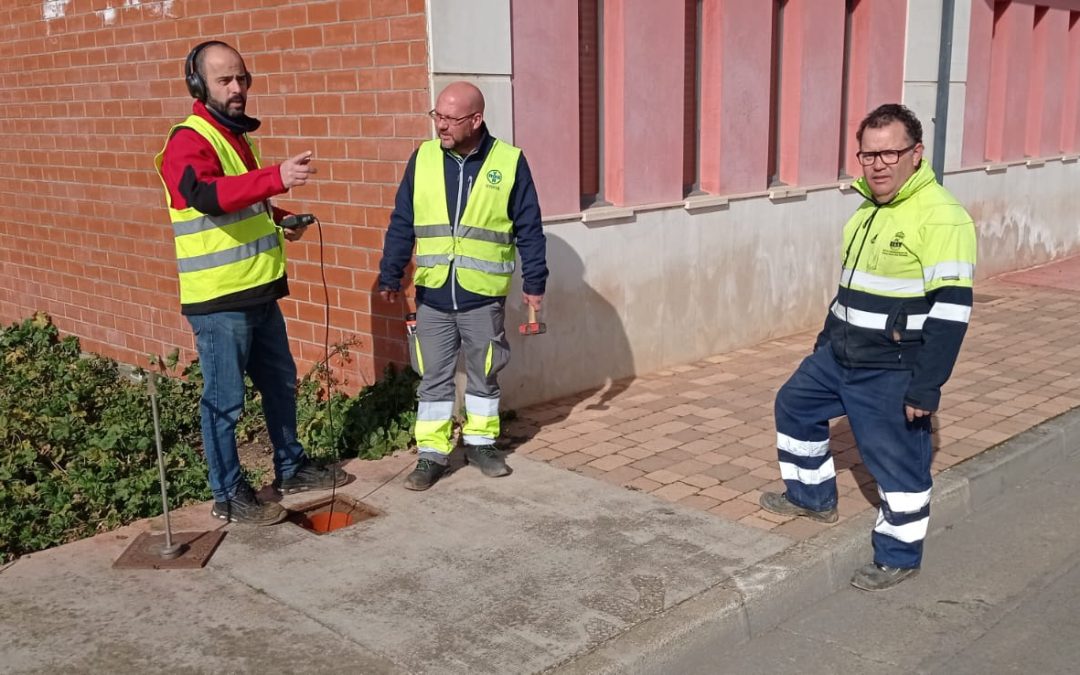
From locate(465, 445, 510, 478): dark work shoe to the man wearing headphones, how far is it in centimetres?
117

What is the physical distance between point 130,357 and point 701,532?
5813mm

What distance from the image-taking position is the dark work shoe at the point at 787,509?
16.5 feet

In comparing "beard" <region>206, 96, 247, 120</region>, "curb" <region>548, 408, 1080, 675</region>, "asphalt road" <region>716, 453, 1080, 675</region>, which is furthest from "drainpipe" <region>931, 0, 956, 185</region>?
"beard" <region>206, 96, 247, 120</region>

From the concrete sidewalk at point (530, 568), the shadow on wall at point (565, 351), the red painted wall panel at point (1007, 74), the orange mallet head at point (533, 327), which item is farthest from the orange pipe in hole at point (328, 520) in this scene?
the red painted wall panel at point (1007, 74)

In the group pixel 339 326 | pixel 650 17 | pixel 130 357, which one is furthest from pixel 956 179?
pixel 130 357

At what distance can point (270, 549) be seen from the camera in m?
4.71

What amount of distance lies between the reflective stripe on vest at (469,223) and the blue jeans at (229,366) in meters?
0.85

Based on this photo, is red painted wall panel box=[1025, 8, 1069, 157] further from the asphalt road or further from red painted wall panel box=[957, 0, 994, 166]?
the asphalt road

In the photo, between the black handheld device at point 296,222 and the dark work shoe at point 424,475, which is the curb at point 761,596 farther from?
the black handheld device at point 296,222

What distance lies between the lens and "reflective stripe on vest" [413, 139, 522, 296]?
5363 mm

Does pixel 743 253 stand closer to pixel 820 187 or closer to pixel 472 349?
pixel 820 187

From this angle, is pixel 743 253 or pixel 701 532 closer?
pixel 701 532

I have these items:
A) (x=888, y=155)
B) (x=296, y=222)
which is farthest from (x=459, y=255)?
(x=888, y=155)

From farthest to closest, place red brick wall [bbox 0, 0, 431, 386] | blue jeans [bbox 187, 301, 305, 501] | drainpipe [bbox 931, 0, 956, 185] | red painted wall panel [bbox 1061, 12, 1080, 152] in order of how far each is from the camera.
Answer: red painted wall panel [bbox 1061, 12, 1080, 152] → drainpipe [bbox 931, 0, 956, 185] → red brick wall [bbox 0, 0, 431, 386] → blue jeans [bbox 187, 301, 305, 501]
